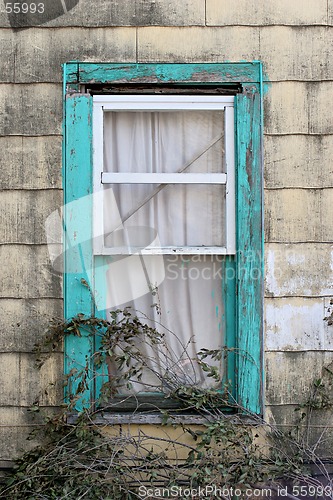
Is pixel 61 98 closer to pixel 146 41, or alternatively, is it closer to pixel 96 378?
pixel 146 41

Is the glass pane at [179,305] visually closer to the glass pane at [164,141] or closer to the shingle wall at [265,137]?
the shingle wall at [265,137]

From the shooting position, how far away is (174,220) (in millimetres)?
3836

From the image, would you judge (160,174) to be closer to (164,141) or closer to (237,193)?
(164,141)

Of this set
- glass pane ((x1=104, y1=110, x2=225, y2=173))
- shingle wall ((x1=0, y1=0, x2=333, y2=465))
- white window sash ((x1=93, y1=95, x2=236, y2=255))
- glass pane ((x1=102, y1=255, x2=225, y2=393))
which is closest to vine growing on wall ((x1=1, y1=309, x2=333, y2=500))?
glass pane ((x1=102, y1=255, x2=225, y2=393))

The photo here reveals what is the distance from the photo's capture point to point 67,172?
3.73 m

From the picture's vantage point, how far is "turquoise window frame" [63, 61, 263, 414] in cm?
371

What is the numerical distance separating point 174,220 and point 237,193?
390 millimetres

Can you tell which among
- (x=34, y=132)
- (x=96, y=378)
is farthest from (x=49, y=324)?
(x=34, y=132)

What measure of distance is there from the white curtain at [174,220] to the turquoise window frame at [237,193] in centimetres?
13

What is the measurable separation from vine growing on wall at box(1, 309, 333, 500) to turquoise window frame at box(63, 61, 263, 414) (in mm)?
93

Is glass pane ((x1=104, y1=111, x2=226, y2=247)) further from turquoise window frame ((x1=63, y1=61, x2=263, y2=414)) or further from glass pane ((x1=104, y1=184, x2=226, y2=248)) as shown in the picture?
turquoise window frame ((x1=63, y1=61, x2=263, y2=414))

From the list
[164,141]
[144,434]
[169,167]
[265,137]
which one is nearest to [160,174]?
[169,167]

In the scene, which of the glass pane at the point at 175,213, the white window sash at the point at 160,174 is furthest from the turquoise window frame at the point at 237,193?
the glass pane at the point at 175,213

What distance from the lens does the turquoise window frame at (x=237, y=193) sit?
371 centimetres
